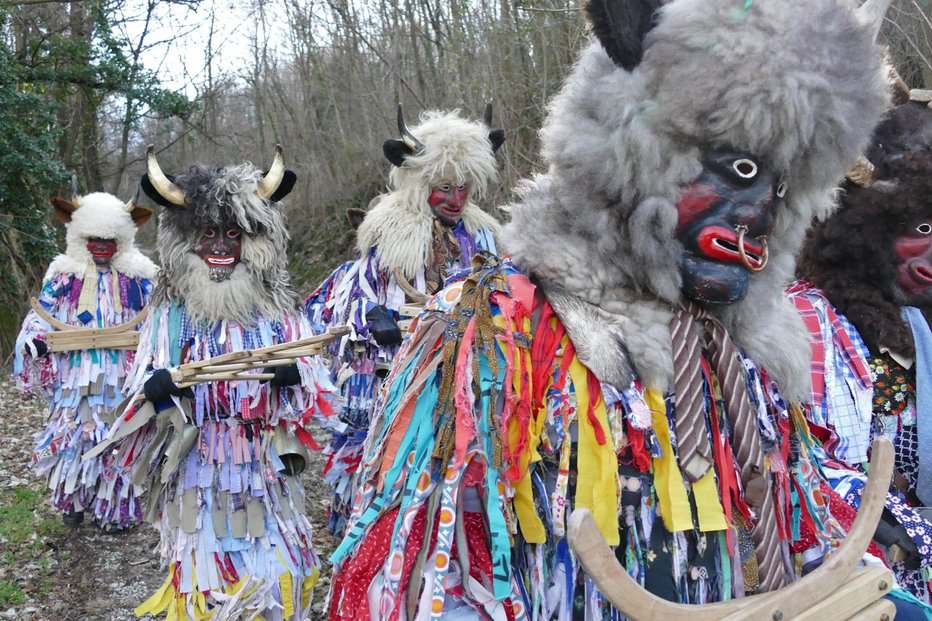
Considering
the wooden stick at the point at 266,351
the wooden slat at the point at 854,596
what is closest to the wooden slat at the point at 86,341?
the wooden stick at the point at 266,351

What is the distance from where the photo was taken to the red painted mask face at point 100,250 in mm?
6453

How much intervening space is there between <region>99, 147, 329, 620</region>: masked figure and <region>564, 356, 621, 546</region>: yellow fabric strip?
7.98 feet

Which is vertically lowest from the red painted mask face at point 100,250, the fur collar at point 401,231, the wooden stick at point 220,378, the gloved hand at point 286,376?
the gloved hand at point 286,376

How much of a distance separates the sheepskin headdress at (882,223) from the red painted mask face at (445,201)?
2840 millimetres

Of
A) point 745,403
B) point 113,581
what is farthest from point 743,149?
point 113,581

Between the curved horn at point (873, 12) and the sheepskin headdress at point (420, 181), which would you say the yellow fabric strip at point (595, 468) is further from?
the sheepskin headdress at point (420, 181)

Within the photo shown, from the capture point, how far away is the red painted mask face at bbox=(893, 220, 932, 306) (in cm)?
278

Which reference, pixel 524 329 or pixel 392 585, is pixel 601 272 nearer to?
pixel 524 329

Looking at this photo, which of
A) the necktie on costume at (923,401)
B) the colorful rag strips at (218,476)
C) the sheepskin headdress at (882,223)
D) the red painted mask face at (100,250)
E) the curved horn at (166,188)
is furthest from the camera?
the red painted mask face at (100,250)

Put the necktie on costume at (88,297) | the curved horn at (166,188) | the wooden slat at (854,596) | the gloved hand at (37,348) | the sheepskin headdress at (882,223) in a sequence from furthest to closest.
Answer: the necktie on costume at (88,297) → the gloved hand at (37,348) → the curved horn at (166,188) → the sheepskin headdress at (882,223) → the wooden slat at (854,596)

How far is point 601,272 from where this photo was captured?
182 centimetres

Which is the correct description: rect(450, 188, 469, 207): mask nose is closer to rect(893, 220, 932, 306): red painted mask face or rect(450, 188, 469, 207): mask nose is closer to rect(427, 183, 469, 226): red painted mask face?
rect(427, 183, 469, 226): red painted mask face

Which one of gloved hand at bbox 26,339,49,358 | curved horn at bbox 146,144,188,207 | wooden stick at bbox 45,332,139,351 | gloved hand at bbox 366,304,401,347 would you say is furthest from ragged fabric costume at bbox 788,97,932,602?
gloved hand at bbox 26,339,49,358

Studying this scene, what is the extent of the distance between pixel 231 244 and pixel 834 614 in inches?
132
